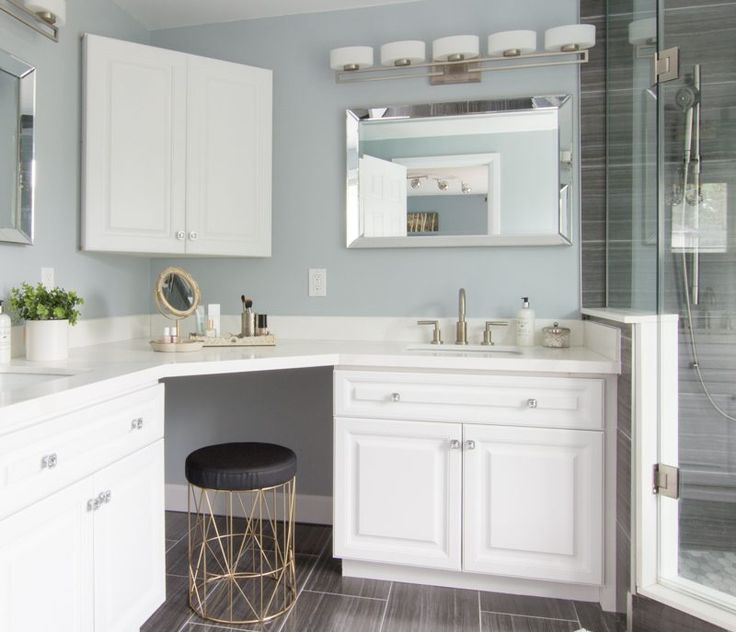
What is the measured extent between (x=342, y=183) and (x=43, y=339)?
4.47ft

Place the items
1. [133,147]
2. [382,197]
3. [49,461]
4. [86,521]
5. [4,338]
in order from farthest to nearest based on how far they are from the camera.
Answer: [382,197], [133,147], [4,338], [86,521], [49,461]

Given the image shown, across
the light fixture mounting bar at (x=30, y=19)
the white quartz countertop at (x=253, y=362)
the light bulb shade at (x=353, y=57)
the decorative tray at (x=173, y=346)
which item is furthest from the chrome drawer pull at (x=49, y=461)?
the light bulb shade at (x=353, y=57)

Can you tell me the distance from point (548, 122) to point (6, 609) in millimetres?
2372

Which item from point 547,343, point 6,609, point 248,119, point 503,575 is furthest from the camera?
point 248,119

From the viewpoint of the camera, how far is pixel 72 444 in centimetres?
135

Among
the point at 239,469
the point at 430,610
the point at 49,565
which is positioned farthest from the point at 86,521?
the point at 430,610

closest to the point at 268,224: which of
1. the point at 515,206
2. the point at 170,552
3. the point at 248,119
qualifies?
the point at 248,119

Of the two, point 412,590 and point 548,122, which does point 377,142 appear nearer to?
point 548,122

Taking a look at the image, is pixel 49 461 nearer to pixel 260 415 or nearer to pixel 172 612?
pixel 172 612

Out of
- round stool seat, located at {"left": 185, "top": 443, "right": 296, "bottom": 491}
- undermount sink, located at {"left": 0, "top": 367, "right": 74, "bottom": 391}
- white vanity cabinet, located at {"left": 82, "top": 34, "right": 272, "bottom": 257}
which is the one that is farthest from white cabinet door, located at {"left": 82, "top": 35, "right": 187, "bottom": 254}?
round stool seat, located at {"left": 185, "top": 443, "right": 296, "bottom": 491}

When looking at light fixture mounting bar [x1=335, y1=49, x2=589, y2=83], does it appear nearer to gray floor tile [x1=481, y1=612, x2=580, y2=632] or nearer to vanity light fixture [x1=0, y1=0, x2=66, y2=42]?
vanity light fixture [x1=0, y1=0, x2=66, y2=42]

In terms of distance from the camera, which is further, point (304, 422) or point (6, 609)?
point (304, 422)

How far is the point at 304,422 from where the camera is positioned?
2600 mm

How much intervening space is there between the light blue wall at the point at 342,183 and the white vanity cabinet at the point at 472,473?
1.94 ft
